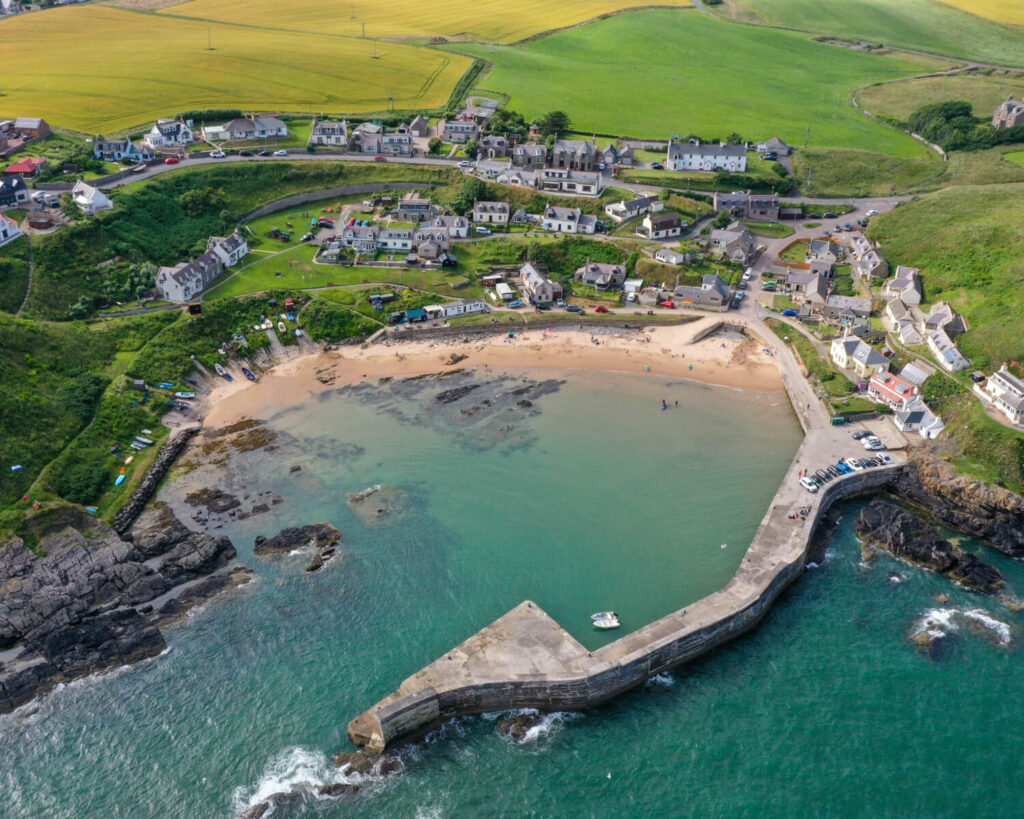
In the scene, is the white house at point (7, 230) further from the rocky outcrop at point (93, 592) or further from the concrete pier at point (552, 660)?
the concrete pier at point (552, 660)

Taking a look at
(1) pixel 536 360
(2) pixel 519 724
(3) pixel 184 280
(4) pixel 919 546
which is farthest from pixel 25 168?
(4) pixel 919 546

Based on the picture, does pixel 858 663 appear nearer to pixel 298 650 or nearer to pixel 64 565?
pixel 298 650

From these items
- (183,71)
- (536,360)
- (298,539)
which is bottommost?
(298,539)

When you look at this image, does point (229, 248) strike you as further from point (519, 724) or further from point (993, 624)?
point (993, 624)

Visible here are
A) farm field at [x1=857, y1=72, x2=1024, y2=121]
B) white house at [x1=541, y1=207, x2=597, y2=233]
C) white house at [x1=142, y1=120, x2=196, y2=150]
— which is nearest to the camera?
white house at [x1=541, y1=207, x2=597, y2=233]

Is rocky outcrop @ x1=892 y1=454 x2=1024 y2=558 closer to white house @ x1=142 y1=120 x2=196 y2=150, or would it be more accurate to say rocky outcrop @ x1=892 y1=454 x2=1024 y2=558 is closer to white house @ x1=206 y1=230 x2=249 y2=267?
white house @ x1=206 y1=230 x2=249 y2=267

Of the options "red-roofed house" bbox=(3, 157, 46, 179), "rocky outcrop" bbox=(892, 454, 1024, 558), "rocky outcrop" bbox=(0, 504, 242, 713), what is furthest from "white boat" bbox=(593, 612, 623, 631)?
"red-roofed house" bbox=(3, 157, 46, 179)
